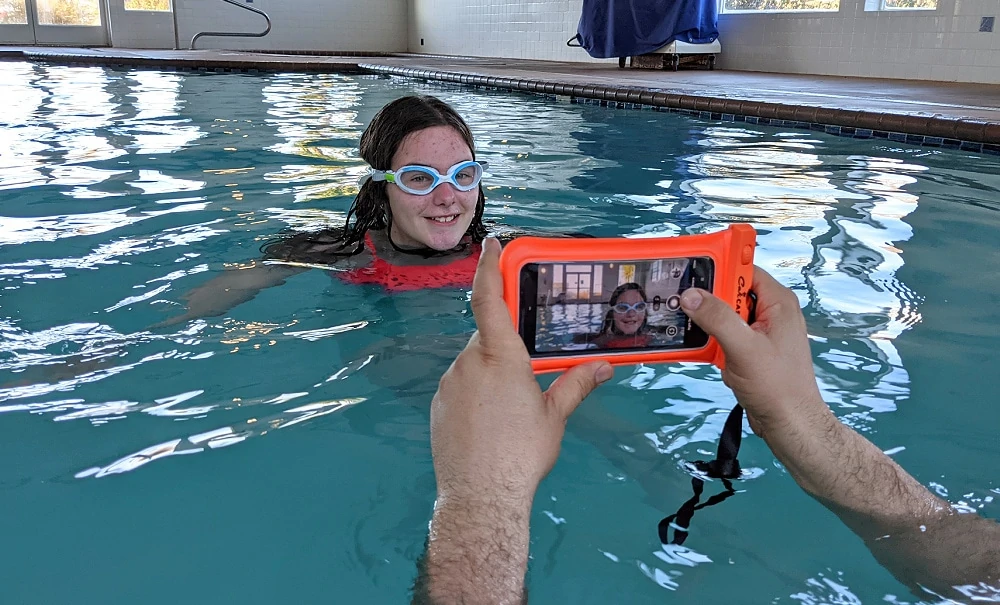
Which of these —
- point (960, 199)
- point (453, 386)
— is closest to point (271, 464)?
point (453, 386)

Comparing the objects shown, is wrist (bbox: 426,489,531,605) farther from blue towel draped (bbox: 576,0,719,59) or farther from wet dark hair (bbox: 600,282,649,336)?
blue towel draped (bbox: 576,0,719,59)

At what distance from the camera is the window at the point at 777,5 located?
1152 centimetres

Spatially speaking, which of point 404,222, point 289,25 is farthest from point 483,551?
point 289,25

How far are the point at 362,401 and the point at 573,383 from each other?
1220 mm

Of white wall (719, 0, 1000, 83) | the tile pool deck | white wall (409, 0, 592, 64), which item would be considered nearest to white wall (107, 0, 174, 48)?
the tile pool deck

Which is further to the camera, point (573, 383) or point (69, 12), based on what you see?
point (69, 12)

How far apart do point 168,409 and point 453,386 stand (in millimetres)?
1298

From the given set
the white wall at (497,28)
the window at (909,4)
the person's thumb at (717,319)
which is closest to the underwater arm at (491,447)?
the person's thumb at (717,319)

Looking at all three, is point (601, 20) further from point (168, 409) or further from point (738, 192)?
point (168, 409)

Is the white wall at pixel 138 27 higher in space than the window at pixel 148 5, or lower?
lower

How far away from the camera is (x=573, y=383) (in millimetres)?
1292

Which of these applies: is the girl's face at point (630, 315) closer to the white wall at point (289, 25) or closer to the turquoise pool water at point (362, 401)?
the turquoise pool water at point (362, 401)

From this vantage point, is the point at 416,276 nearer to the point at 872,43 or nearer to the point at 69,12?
the point at 872,43

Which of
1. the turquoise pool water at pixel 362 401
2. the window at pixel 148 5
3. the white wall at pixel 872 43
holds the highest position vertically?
the window at pixel 148 5
